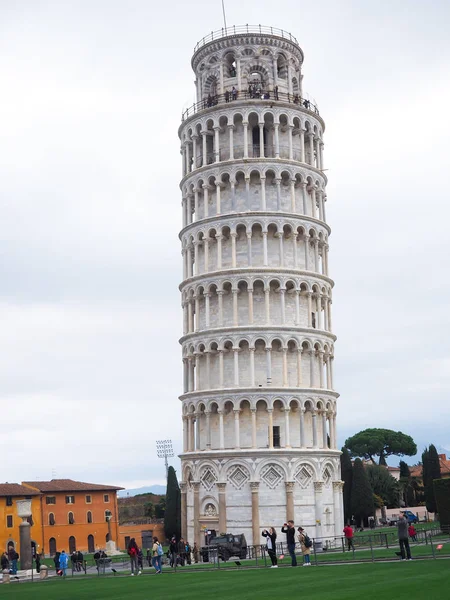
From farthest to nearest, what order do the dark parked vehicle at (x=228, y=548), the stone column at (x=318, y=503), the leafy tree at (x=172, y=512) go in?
the leafy tree at (x=172, y=512) → the stone column at (x=318, y=503) → the dark parked vehicle at (x=228, y=548)

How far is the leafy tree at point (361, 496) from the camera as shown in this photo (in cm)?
8694

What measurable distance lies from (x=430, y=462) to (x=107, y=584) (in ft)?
229

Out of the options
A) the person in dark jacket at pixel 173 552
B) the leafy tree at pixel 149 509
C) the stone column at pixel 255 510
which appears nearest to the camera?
the person in dark jacket at pixel 173 552

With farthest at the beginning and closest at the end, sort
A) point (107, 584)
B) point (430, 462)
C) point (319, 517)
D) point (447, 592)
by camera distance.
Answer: point (430, 462), point (319, 517), point (107, 584), point (447, 592)

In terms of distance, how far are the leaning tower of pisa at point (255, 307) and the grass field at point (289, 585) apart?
2519 cm

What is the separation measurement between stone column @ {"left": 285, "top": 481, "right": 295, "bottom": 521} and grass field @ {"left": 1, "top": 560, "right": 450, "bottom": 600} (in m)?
24.2

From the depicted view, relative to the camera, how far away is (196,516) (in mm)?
60156

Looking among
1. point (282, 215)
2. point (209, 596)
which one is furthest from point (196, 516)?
point (209, 596)

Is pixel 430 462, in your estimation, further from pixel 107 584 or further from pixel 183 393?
pixel 107 584

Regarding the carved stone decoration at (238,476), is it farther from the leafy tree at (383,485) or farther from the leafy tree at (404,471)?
the leafy tree at (404,471)

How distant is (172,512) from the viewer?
8312 centimetres

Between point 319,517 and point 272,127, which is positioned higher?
point 272,127

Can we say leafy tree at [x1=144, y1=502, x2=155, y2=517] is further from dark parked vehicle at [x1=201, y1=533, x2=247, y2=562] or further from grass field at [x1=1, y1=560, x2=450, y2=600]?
grass field at [x1=1, y1=560, x2=450, y2=600]

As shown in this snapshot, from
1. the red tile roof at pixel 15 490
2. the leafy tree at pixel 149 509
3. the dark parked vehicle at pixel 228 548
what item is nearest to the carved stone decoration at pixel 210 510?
the dark parked vehicle at pixel 228 548
